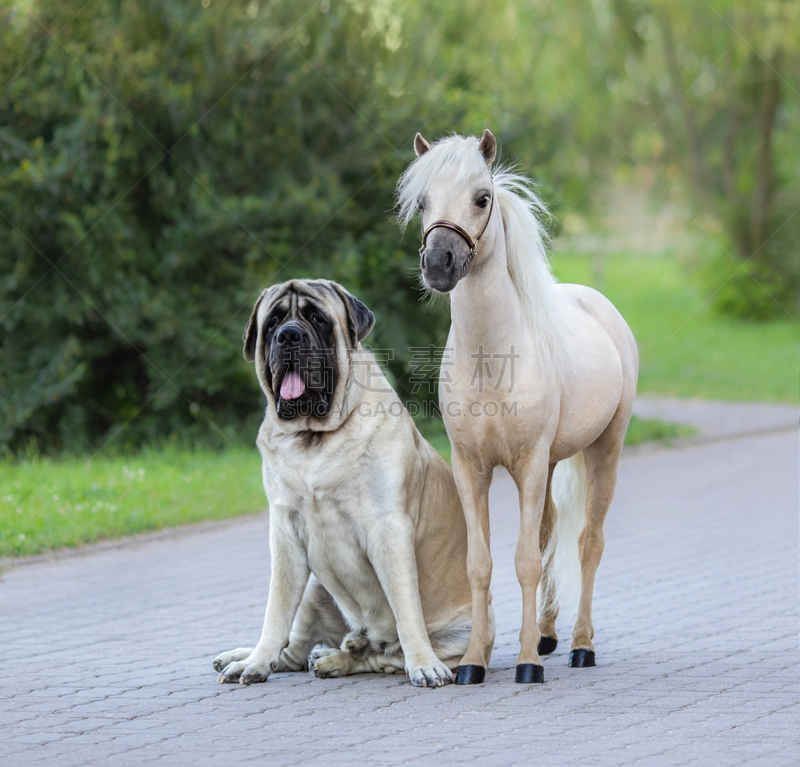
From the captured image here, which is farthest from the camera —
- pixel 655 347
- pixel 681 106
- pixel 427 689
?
pixel 681 106

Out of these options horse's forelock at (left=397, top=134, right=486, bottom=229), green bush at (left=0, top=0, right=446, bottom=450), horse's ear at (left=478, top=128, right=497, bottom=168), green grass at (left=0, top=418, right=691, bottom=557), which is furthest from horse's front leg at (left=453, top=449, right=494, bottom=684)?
green bush at (left=0, top=0, right=446, bottom=450)

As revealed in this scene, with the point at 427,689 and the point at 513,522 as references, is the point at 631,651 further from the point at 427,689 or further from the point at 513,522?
the point at 513,522

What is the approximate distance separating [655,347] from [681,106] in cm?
818

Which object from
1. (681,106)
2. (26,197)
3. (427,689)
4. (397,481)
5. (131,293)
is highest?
(681,106)

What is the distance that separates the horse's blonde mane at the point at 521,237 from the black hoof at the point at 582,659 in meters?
1.66

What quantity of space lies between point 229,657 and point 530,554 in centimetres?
168

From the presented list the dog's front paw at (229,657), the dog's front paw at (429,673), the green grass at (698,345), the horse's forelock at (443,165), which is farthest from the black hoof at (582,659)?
the green grass at (698,345)

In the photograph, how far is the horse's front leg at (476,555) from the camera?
538 cm

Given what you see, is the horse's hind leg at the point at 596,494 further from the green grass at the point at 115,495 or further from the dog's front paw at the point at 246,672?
the green grass at the point at 115,495

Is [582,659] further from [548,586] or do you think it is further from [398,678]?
[398,678]

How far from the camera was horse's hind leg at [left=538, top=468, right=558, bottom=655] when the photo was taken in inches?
246

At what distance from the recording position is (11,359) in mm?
12531

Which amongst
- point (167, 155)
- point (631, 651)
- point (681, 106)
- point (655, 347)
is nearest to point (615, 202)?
point (681, 106)

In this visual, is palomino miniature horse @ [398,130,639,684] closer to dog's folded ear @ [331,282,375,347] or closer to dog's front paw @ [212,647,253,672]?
dog's folded ear @ [331,282,375,347]
